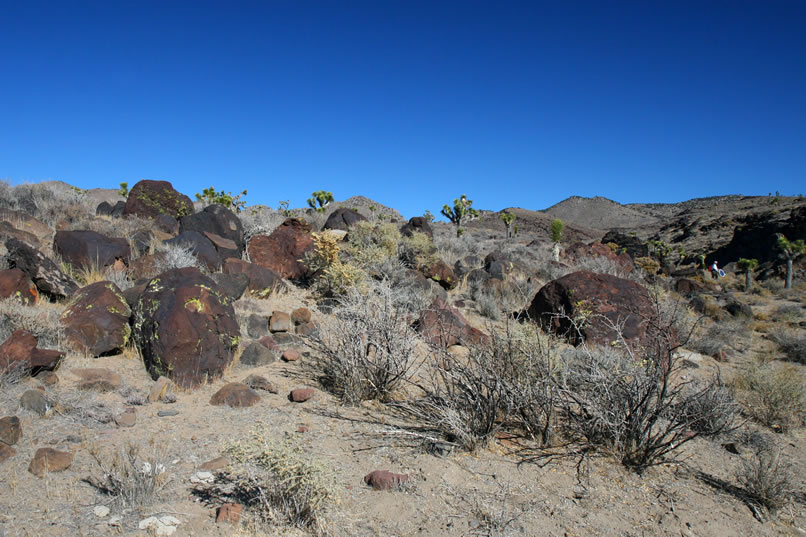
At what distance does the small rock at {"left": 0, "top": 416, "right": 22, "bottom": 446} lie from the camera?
3.68 meters

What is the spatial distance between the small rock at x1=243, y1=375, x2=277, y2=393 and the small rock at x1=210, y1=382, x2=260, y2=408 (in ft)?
0.83

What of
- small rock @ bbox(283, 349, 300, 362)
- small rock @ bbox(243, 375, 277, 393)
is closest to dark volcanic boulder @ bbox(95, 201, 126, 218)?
small rock @ bbox(283, 349, 300, 362)

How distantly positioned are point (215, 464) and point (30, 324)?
142 inches

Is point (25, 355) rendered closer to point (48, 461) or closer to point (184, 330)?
point (184, 330)

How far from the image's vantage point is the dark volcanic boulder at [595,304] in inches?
306

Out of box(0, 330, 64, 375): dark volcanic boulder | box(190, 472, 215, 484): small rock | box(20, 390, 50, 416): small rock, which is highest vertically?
box(0, 330, 64, 375): dark volcanic boulder

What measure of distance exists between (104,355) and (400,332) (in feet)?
11.8

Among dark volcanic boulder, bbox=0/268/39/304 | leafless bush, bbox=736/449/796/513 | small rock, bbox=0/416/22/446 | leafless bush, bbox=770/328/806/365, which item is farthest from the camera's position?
leafless bush, bbox=770/328/806/365

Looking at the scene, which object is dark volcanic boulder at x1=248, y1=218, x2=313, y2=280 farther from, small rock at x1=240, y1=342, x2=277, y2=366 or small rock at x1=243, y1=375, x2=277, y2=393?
small rock at x1=243, y1=375, x2=277, y2=393

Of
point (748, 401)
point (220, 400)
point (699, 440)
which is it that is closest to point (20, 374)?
point (220, 400)

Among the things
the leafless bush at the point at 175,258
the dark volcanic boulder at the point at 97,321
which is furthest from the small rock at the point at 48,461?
the leafless bush at the point at 175,258

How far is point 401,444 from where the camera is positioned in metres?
4.30

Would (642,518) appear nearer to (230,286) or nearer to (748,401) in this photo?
(748,401)

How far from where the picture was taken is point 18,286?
20.8ft
